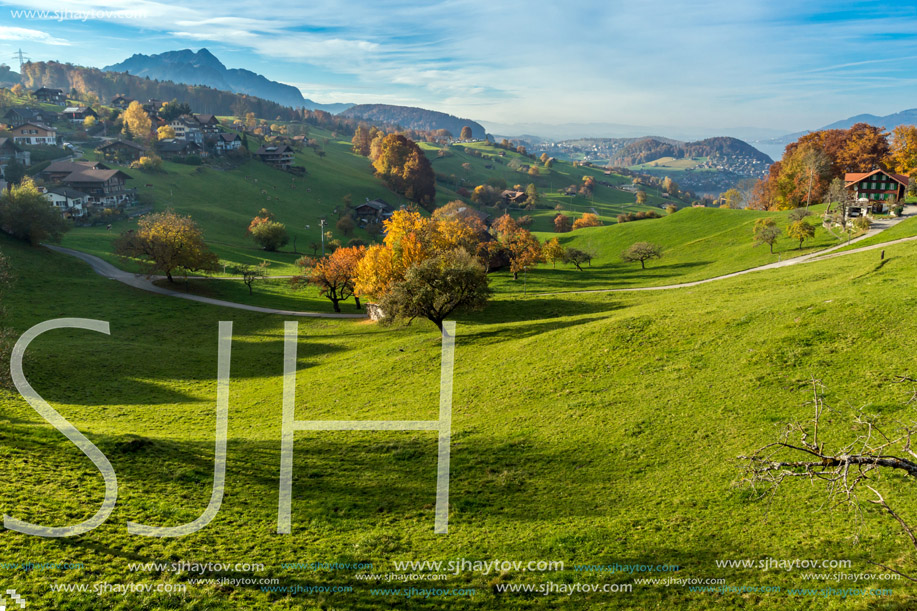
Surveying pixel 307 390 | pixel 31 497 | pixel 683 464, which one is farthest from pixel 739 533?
pixel 307 390

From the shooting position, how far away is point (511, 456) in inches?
772

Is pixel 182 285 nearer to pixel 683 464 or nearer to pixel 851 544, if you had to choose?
pixel 683 464

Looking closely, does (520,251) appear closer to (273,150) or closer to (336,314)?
(336,314)

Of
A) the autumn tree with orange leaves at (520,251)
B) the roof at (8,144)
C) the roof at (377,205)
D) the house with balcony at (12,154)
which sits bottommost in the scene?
the autumn tree with orange leaves at (520,251)

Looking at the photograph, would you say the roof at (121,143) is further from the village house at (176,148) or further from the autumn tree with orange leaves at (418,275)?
the autumn tree with orange leaves at (418,275)

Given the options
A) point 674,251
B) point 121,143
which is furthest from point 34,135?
point 674,251

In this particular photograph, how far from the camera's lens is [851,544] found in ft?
39.5

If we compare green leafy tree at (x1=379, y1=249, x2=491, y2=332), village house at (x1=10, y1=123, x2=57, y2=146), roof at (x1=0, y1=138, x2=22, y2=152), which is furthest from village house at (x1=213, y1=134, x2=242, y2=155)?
green leafy tree at (x1=379, y1=249, x2=491, y2=332)

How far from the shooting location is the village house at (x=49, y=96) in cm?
18300

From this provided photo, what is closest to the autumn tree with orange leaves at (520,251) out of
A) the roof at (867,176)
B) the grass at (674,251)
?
the grass at (674,251)

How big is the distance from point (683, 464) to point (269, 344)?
3982 centimetres

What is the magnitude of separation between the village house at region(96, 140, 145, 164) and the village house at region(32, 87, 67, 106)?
3275 inches

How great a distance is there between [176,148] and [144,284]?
324 feet

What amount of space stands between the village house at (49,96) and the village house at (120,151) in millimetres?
83181
